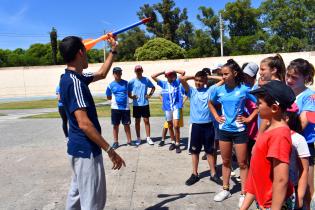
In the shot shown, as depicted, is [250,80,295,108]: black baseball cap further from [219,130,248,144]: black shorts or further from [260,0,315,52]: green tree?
[260,0,315,52]: green tree

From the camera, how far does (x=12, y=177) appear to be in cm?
618

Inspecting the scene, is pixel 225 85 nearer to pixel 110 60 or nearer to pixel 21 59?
pixel 110 60

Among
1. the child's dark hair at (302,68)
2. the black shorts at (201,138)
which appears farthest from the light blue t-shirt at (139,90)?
the child's dark hair at (302,68)

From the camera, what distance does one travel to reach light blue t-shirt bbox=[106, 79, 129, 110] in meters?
8.38

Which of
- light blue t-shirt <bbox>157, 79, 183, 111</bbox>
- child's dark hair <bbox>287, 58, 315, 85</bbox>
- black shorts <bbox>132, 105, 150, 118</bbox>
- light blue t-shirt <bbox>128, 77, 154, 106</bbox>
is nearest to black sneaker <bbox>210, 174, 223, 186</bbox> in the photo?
child's dark hair <bbox>287, 58, 315, 85</bbox>

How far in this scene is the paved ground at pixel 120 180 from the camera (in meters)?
4.84

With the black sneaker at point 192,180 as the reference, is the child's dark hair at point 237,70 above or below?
above

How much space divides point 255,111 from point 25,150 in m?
5.66

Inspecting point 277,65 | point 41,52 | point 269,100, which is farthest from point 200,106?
point 41,52

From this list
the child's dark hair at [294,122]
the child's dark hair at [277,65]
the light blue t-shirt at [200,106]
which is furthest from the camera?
the light blue t-shirt at [200,106]

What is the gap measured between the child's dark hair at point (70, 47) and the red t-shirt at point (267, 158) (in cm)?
189

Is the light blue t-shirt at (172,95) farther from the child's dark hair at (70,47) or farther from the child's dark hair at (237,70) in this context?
the child's dark hair at (70,47)

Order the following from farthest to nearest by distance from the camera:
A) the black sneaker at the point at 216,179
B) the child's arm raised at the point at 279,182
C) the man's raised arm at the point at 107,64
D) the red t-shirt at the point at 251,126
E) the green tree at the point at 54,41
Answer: the green tree at the point at 54,41 → the black sneaker at the point at 216,179 → the red t-shirt at the point at 251,126 → the man's raised arm at the point at 107,64 → the child's arm raised at the point at 279,182

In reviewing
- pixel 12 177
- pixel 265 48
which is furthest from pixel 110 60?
pixel 265 48
